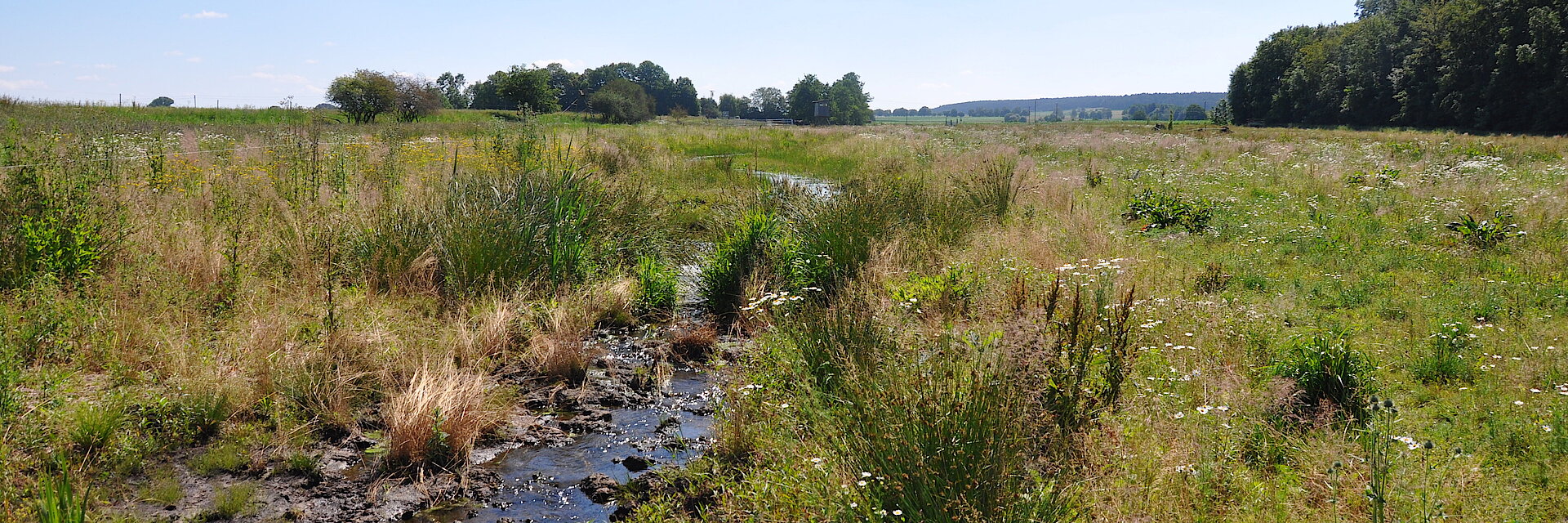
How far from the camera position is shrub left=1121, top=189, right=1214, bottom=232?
1009 centimetres

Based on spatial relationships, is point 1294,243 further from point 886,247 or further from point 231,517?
point 231,517

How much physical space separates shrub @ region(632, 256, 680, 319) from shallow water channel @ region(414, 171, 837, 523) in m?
1.66

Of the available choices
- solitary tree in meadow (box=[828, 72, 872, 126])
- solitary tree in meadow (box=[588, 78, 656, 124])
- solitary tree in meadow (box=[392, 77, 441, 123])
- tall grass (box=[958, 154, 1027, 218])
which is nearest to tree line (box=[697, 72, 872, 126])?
solitary tree in meadow (box=[828, 72, 872, 126])

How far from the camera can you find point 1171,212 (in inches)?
411

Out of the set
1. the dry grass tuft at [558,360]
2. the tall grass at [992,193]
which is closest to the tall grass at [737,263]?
the dry grass tuft at [558,360]

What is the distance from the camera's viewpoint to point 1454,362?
4.84 meters

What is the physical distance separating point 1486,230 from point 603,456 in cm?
899

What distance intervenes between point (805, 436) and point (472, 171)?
23.5 feet

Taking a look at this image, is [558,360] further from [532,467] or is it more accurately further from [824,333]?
[824,333]

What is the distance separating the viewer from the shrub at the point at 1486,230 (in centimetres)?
788

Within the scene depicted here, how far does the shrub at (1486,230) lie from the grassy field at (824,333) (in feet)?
0.16

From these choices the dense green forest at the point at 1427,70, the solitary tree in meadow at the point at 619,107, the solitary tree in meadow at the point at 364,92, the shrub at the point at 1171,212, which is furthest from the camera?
the solitary tree in meadow at the point at 619,107

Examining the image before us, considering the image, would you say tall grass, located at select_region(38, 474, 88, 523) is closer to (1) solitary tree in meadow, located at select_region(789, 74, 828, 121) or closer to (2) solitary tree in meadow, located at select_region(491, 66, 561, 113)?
(2) solitary tree in meadow, located at select_region(491, 66, 561, 113)

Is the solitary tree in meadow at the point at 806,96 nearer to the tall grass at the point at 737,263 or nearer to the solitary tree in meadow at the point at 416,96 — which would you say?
the solitary tree in meadow at the point at 416,96
